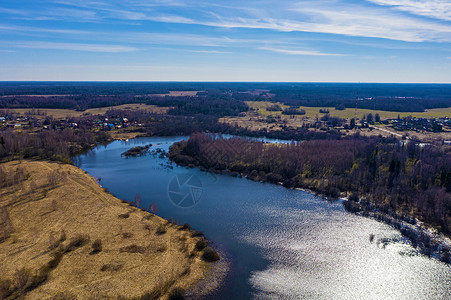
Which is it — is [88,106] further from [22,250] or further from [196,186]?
[22,250]

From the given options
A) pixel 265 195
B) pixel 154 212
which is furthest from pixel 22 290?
pixel 265 195

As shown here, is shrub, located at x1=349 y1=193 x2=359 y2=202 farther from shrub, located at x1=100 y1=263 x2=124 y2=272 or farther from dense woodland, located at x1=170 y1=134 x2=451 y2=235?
shrub, located at x1=100 y1=263 x2=124 y2=272

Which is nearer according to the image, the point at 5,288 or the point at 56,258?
the point at 5,288

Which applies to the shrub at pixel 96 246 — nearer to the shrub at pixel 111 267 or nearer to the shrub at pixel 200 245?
the shrub at pixel 111 267

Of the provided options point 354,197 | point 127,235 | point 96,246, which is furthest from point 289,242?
point 96,246

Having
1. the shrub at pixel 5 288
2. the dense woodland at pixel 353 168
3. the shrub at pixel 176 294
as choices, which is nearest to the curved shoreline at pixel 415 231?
the dense woodland at pixel 353 168

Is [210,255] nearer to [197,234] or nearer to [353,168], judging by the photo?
[197,234]
